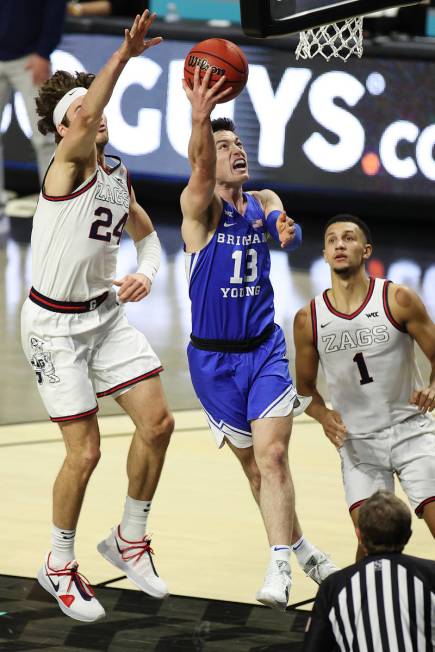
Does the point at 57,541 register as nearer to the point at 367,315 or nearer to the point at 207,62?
the point at 367,315

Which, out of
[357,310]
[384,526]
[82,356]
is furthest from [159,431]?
[384,526]

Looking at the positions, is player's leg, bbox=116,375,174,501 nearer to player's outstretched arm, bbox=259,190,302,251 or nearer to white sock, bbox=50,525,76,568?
white sock, bbox=50,525,76,568

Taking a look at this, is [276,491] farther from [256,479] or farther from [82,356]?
[82,356]

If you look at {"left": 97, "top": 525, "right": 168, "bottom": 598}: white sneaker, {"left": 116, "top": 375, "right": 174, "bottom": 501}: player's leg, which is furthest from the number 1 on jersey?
{"left": 97, "top": 525, "right": 168, "bottom": 598}: white sneaker

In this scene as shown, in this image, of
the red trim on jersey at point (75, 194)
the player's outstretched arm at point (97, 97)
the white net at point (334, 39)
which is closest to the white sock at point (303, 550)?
the red trim on jersey at point (75, 194)

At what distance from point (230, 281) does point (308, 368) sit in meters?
0.56

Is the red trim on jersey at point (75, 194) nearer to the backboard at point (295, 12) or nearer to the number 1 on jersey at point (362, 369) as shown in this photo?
the backboard at point (295, 12)

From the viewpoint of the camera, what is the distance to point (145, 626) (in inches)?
247

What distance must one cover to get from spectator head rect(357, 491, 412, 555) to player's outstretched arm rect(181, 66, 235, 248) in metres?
2.02

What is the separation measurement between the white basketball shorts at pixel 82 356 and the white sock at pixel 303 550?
0.99 meters

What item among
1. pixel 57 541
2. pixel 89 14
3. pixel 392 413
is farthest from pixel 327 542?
pixel 89 14

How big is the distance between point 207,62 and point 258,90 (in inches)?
298

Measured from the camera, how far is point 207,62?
6090 mm

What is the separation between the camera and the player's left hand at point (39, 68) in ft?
42.1
